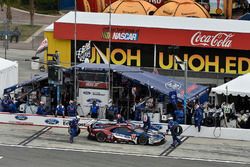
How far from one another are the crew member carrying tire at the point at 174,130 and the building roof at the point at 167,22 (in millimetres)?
13344

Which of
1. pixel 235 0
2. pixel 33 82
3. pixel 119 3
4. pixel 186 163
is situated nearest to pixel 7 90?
pixel 33 82

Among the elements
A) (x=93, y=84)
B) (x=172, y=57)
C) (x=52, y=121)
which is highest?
(x=172, y=57)

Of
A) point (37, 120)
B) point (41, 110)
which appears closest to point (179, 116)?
point (41, 110)

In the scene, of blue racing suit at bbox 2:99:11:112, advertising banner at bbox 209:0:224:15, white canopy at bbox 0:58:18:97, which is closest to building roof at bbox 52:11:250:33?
white canopy at bbox 0:58:18:97

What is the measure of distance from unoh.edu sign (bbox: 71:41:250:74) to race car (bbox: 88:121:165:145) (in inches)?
511

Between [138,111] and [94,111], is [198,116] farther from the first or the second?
[94,111]

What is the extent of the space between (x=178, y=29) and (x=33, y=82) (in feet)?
34.4

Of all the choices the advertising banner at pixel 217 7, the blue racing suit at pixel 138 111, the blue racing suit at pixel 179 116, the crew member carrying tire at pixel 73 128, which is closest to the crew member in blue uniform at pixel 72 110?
the crew member carrying tire at pixel 73 128

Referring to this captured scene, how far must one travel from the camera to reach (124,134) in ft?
109

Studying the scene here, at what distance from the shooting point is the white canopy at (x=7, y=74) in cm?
4084

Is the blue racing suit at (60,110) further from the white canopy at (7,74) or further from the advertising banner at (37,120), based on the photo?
the white canopy at (7,74)

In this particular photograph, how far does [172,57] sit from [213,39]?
2684 mm

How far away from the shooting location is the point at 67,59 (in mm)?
47562

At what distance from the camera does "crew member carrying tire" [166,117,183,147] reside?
107 feet
